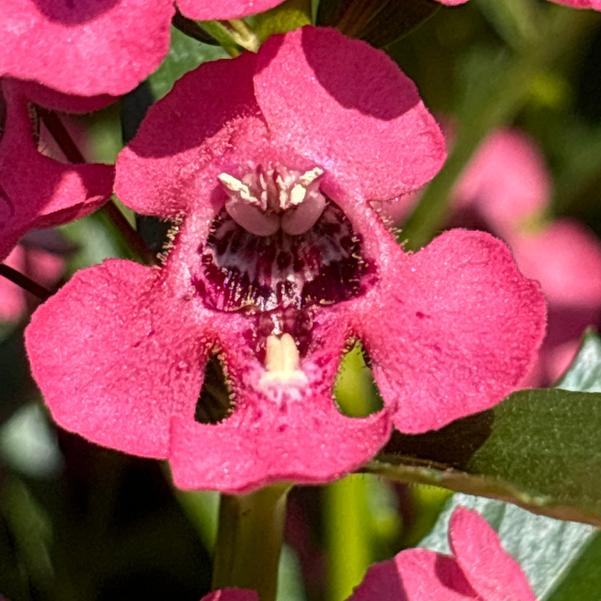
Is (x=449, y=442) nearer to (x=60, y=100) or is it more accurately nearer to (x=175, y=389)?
(x=175, y=389)

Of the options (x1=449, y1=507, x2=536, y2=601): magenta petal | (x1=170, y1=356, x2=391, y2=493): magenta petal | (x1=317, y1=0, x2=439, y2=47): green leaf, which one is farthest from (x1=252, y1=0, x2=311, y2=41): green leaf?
(x1=449, y1=507, x2=536, y2=601): magenta petal

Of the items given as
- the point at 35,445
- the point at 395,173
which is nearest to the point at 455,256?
the point at 395,173

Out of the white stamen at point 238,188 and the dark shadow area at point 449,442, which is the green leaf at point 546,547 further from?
Result: the white stamen at point 238,188

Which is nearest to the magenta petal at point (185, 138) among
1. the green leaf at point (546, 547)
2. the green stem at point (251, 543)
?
the green stem at point (251, 543)

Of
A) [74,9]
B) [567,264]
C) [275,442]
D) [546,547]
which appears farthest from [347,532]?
[567,264]

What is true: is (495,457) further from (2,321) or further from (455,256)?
(2,321)

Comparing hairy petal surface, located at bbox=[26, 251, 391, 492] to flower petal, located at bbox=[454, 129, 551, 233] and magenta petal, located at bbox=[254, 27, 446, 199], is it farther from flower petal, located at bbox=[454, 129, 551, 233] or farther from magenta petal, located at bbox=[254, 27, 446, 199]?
flower petal, located at bbox=[454, 129, 551, 233]
